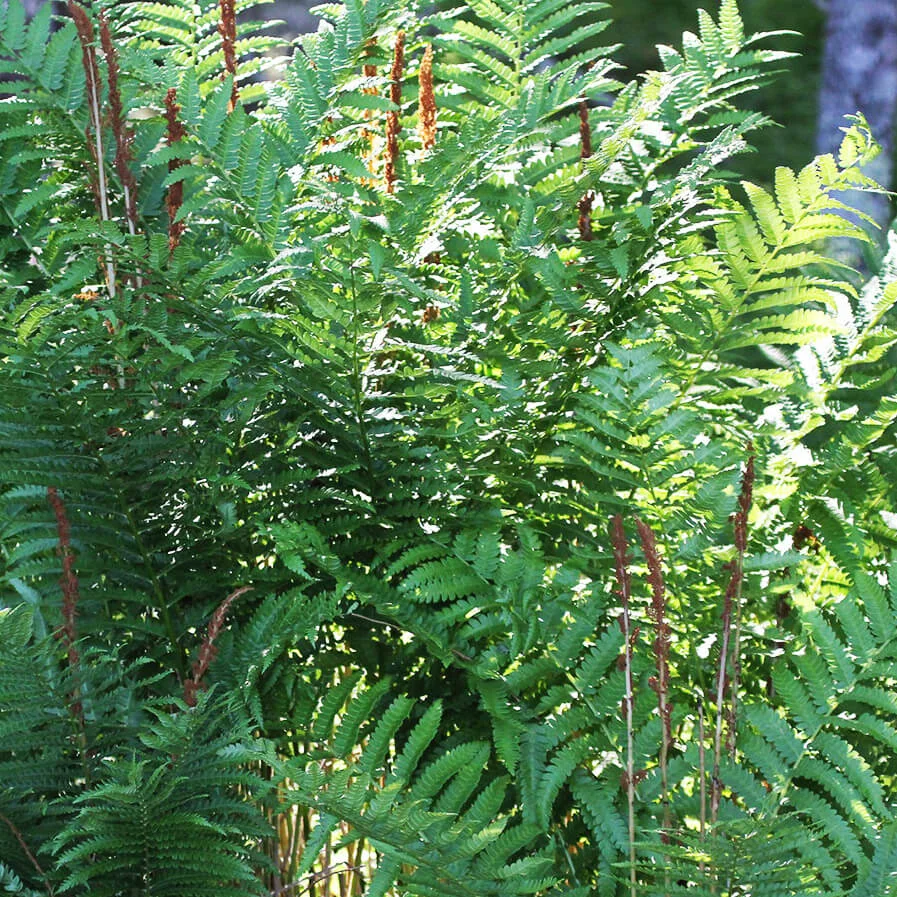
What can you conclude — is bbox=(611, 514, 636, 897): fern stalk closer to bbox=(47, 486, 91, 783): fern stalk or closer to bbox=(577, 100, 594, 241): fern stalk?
bbox=(47, 486, 91, 783): fern stalk

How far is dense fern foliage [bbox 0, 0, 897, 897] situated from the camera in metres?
1.00

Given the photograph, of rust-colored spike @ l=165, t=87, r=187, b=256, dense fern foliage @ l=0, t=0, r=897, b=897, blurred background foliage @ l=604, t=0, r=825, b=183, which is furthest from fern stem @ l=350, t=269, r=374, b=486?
blurred background foliage @ l=604, t=0, r=825, b=183

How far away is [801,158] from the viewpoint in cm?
665

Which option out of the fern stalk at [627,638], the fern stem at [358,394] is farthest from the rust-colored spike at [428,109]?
the fern stalk at [627,638]

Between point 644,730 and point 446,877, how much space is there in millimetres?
270

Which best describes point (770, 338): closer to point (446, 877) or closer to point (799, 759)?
point (799, 759)

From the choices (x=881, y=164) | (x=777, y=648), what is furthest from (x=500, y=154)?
(x=881, y=164)

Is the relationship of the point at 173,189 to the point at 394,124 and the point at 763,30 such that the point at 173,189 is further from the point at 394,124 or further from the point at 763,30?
the point at 763,30

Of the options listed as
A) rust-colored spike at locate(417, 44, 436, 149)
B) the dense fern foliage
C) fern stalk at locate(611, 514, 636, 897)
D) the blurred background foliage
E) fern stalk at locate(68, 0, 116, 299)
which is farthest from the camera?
the blurred background foliage

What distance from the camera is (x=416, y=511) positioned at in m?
1.19

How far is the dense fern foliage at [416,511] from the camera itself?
1.00 metres

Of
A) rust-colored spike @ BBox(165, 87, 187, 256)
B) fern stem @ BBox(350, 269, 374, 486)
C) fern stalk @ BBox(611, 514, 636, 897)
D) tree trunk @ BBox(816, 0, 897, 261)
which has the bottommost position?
fern stalk @ BBox(611, 514, 636, 897)

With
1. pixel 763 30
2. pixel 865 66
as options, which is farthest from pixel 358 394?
pixel 763 30

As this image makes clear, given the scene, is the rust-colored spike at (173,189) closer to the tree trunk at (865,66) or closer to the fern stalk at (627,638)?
the fern stalk at (627,638)
